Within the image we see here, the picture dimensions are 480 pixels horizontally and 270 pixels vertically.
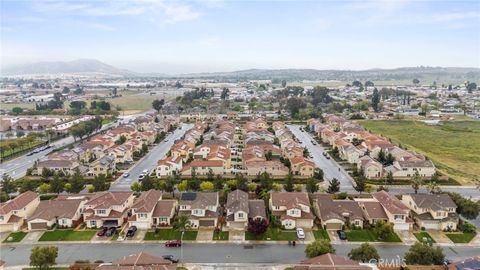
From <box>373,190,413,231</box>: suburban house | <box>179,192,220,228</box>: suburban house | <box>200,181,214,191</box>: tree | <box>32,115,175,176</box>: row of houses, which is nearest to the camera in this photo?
<box>373,190,413,231</box>: suburban house

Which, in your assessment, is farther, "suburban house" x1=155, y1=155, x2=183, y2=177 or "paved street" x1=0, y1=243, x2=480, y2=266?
"suburban house" x1=155, y1=155, x2=183, y2=177

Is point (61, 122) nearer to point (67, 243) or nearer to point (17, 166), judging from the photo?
point (17, 166)

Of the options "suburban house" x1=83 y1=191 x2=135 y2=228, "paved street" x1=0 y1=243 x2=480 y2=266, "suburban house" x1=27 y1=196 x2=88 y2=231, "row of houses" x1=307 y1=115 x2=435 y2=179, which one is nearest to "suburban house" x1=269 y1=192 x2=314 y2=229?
"paved street" x1=0 y1=243 x2=480 y2=266

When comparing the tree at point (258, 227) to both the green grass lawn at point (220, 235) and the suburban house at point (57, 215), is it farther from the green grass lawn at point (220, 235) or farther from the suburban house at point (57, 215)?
the suburban house at point (57, 215)

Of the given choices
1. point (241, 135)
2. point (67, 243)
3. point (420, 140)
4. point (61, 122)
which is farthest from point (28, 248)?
point (420, 140)

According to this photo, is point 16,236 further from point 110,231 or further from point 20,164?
point 20,164

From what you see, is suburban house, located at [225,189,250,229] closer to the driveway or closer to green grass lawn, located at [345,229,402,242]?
the driveway

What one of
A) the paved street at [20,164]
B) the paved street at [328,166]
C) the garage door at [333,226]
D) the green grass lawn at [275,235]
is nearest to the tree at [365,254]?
the green grass lawn at [275,235]
